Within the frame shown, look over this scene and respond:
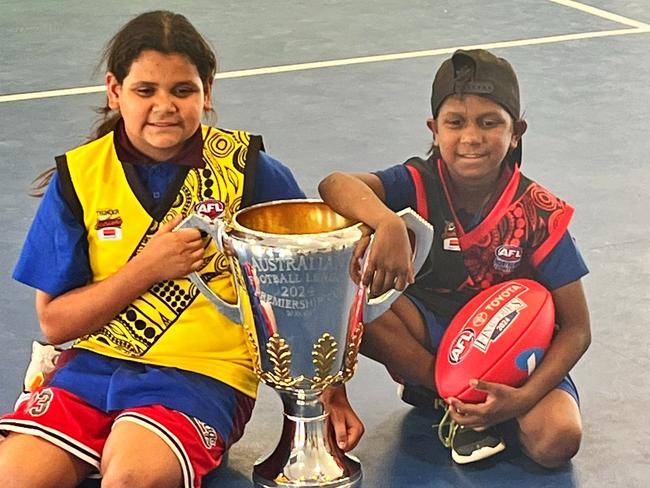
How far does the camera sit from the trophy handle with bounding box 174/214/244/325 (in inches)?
85.4

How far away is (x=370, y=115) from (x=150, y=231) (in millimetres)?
2408

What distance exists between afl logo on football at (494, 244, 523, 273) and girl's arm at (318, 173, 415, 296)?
0.26 metres

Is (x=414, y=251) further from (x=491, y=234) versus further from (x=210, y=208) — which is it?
(x=210, y=208)

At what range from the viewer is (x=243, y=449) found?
8.00ft

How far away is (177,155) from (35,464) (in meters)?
0.60

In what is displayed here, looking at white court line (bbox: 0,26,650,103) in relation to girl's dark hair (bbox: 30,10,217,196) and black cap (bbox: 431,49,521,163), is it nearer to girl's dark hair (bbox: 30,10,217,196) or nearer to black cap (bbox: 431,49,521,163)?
girl's dark hair (bbox: 30,10,217,196)

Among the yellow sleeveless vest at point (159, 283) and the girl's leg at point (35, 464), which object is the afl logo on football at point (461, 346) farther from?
the girl's leg at point (35, 464)

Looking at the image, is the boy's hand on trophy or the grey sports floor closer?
the boy's hand on trophy

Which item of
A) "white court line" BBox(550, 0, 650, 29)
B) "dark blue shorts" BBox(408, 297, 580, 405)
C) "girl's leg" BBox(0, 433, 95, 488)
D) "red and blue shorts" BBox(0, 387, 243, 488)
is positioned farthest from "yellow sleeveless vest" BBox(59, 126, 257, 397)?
"white court line" BBox(550, 0, 650, 29)

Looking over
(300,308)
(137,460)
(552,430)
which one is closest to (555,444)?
(552,430)

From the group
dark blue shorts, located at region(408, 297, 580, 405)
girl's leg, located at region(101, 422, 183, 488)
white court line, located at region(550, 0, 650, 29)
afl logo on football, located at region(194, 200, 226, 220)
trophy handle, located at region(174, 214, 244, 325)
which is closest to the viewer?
girl's leg, located at region(101, 422, 183, 488)

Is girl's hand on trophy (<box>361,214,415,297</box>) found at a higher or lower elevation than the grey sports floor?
higher

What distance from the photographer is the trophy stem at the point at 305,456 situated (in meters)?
2.24

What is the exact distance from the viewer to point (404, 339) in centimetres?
241
